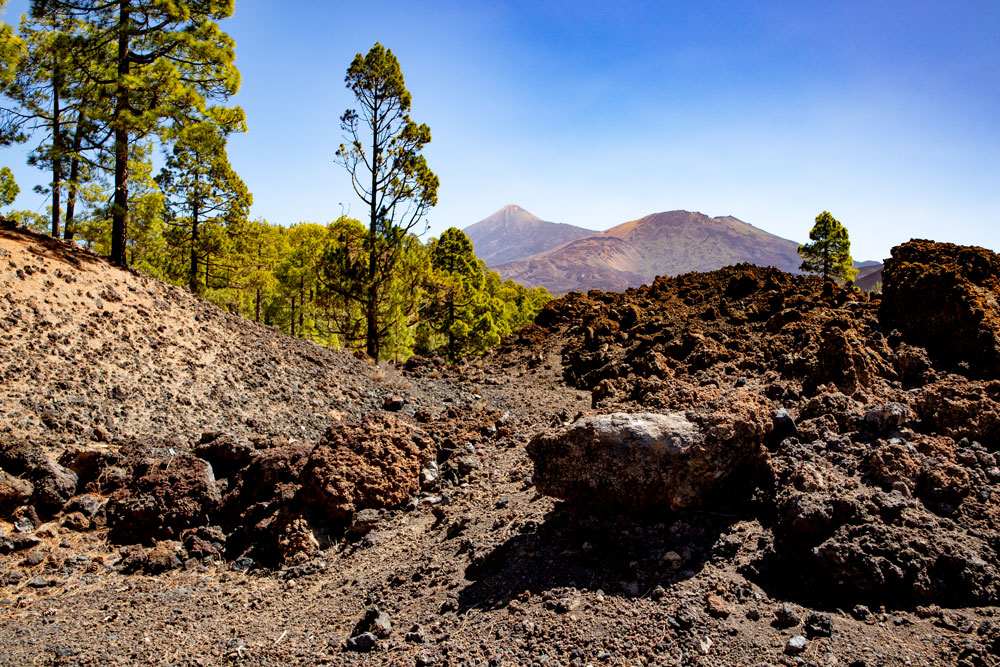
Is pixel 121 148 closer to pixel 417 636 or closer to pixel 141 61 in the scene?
pixel 141 61

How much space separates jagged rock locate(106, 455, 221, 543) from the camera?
5.79m

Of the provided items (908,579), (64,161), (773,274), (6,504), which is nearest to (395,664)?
(908,579)

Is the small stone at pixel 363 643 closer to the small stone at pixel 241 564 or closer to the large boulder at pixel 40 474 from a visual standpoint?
the small stone at pixel 241 564

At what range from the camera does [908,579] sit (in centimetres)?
336

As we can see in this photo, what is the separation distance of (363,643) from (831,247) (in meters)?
39.0

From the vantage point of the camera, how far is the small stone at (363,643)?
12.1 feet

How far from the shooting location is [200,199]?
19.8 metres

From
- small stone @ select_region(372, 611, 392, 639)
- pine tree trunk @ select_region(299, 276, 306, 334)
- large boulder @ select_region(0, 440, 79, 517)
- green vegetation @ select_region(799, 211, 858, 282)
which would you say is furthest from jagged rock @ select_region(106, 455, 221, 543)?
green vegetation @ select_region(799, 211, 858, 282)

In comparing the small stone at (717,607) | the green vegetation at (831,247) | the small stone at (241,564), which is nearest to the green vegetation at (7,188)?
the small stone at (241,564)

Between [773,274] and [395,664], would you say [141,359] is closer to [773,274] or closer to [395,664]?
[395,664]

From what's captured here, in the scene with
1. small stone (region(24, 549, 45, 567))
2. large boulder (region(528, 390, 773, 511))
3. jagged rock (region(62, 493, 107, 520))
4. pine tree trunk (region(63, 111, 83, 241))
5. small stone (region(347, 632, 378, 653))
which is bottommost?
small stone (region(24, 549, 45, 567))

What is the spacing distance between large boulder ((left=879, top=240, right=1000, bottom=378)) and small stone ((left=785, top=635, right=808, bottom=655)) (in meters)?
4.51

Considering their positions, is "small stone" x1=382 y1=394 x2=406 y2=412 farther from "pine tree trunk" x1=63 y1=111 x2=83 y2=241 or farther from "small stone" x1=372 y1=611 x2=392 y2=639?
"pine tree trunk" x1=63 y1=111 x2=83 y2=241

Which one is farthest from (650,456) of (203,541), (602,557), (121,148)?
(121,148)
